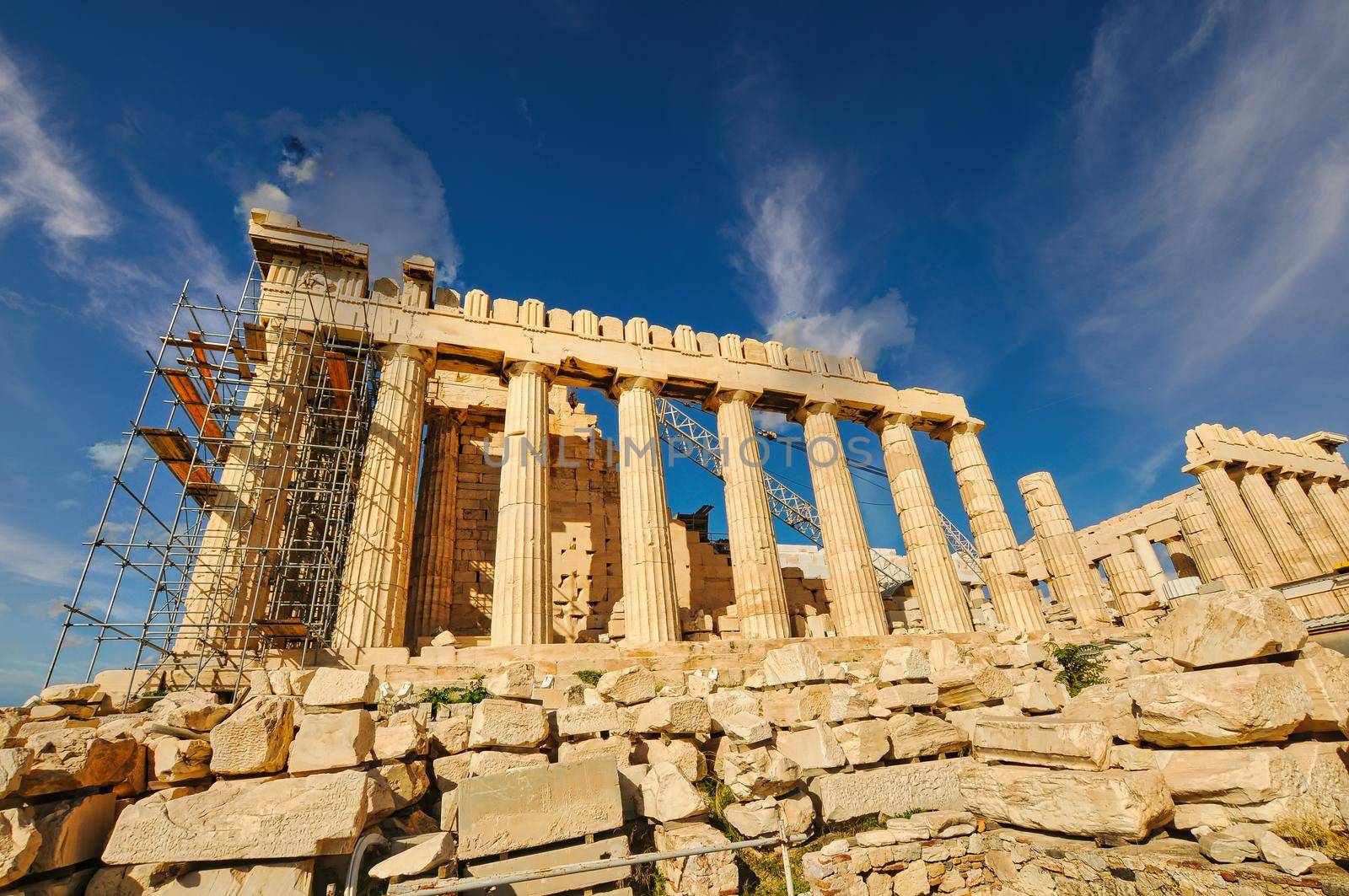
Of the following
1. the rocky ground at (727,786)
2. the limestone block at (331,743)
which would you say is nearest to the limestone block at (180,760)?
the rocky ground at (727,786)

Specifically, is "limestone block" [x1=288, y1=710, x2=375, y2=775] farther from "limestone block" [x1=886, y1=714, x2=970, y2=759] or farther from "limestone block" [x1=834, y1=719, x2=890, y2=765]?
"limestone block" [x1=886, y1=714, x2=970, y2=759]

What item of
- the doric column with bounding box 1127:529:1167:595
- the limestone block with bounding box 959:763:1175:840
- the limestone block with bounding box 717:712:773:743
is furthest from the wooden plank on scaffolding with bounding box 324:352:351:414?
the doric column with bounding box 1127:529:1167:595

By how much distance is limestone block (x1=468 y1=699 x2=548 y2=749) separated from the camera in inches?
248

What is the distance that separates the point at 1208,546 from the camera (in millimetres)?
24375

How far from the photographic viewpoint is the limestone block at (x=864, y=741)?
22.1 ft

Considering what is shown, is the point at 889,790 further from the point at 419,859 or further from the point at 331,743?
the point at 331,743

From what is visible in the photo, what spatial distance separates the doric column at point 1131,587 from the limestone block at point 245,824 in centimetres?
2493

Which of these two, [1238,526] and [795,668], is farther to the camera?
[1238,526]

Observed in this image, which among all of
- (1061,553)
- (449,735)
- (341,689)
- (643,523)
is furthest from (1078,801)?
(1061,553)

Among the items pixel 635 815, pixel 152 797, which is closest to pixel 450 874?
pixel 635 815

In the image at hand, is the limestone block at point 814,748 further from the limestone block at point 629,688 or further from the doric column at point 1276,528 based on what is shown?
the doric column at point 1276,528

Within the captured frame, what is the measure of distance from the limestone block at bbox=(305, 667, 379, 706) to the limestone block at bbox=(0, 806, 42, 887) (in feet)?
7.67

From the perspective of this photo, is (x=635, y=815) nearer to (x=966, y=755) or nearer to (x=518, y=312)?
(x=966, y=755)

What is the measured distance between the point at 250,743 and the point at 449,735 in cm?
182
